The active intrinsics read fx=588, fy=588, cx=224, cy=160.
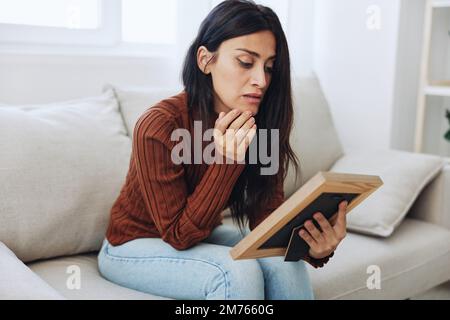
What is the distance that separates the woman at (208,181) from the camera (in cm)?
115

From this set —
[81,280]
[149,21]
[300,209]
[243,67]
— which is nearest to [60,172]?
[81,280]

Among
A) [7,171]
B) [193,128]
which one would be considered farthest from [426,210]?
[7,171]

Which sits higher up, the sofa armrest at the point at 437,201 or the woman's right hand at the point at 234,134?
the woman's right hand at the point at 234,134

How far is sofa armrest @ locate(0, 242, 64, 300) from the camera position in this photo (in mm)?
875

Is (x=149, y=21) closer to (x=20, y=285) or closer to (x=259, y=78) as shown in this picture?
(x=259, y=78)

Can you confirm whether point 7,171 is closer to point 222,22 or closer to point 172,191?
point 172,191

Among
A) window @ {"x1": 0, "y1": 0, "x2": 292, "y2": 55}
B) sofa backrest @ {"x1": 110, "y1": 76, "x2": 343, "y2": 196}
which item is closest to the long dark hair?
sofa backrest @ {"x1": 110, "y1": 76, "x2": 343, "y2": 196}

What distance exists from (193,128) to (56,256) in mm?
467

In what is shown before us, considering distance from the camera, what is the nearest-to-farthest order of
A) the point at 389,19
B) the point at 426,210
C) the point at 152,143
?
the point at 152,143 < the point at 426,210 < the point at 389,19

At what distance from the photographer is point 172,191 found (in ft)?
3.87

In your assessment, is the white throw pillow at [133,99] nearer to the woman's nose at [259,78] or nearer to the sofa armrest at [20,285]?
the woman's nose at [259,78]

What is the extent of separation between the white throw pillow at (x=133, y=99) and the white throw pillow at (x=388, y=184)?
67 centimetres

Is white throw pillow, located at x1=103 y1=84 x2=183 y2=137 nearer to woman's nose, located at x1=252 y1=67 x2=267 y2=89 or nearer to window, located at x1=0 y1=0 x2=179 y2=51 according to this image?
window, located at x1=0 y1=0 x2=179 y2=51

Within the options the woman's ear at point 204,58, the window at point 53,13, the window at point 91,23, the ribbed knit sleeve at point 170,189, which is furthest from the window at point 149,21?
the ribbed knit sleeve at point 170,189
